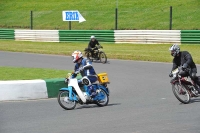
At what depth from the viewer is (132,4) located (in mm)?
43406

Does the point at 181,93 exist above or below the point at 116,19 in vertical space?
below

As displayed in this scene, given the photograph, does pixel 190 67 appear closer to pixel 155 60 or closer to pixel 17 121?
pixel 17 121

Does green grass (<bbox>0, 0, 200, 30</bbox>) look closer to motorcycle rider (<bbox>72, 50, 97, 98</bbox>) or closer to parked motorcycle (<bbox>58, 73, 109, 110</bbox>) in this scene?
parked motorcycle (<bbox>58, 73, 109, 110</bbox>)

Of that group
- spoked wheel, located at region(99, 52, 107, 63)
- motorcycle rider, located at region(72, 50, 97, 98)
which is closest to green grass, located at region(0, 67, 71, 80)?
motorcycle rider, located at region(72, 50, 97, 98)

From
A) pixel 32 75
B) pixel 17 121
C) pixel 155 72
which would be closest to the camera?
pixel 17 121

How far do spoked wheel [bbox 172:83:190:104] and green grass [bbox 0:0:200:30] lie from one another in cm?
2077

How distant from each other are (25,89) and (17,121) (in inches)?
140

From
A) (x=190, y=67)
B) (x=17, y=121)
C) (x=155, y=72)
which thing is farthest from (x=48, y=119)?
(x=155, y=72)

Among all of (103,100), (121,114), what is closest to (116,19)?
(103,100)

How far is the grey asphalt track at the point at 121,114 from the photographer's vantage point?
9820mm

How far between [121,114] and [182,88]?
2.67 metres

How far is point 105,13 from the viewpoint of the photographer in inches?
1601

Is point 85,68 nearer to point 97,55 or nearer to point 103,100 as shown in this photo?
point 103,100

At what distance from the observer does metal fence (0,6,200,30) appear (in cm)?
3575
